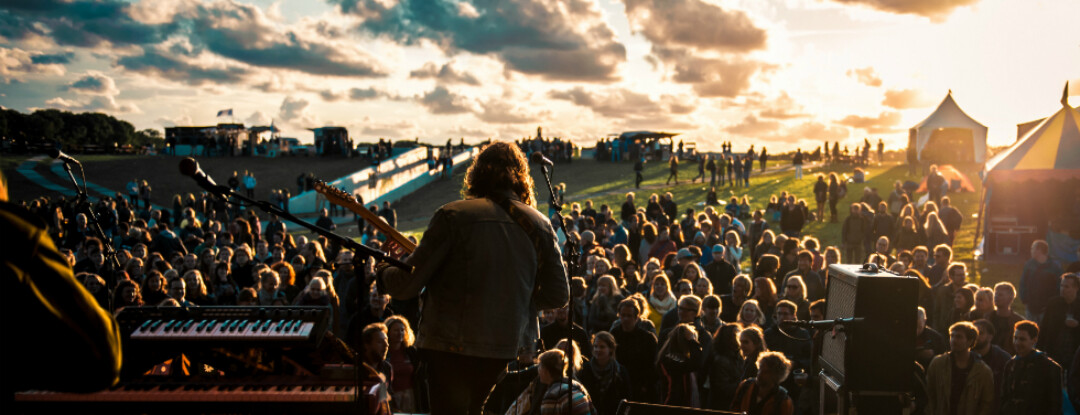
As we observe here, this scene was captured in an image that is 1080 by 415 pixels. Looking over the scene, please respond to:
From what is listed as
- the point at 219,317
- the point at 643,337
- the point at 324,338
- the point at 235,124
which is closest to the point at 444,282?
the point at 324,338

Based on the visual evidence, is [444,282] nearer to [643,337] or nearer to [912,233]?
[643,337]

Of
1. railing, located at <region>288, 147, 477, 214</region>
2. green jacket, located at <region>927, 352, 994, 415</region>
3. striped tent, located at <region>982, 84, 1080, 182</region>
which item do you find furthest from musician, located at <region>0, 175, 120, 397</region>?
railing, located at <region>288, 147, 477, 214</region>

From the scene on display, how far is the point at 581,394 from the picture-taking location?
4.77 m

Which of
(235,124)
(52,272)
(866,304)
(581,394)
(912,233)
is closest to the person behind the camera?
(52,272)

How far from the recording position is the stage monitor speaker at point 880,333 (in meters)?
3.75

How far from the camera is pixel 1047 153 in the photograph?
48.2ft

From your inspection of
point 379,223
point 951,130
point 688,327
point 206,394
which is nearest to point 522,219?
point 379,223

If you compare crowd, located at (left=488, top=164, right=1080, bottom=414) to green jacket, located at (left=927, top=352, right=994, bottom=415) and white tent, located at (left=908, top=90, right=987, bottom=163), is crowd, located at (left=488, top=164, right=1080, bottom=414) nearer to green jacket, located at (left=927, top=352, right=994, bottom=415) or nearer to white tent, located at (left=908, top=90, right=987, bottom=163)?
green jacket, located at (left=927, top=352, right=994, bottom=415)

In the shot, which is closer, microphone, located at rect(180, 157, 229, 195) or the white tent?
microphone, located at rect(180, 157, 229, 195)

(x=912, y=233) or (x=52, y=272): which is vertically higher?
(x=52, y=272)

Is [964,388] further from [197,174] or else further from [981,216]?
[981,216]

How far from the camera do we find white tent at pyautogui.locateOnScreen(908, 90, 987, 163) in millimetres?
28973

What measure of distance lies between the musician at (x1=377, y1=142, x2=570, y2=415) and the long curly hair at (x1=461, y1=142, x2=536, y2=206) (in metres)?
0.06

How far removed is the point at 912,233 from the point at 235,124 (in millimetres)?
47418
